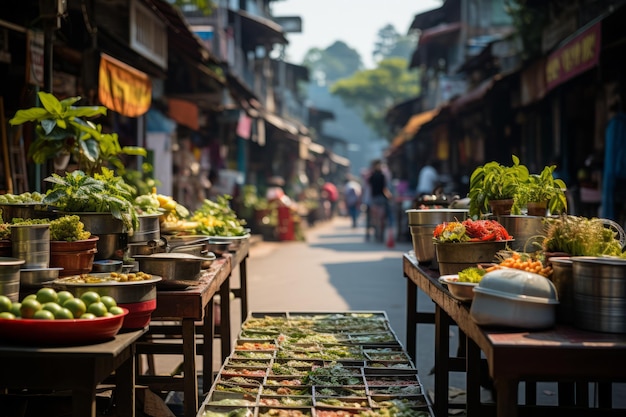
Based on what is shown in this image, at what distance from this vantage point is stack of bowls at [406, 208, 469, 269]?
534 cm

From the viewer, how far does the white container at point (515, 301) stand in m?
3.13

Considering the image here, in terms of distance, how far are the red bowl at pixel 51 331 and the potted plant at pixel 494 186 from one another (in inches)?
113

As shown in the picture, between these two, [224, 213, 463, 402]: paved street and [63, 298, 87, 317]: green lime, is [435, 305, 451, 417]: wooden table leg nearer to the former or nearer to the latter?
[224, 213, 463, 402]: paved street

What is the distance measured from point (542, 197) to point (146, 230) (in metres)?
2.58

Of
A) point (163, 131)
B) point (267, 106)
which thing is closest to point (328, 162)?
point (267, 106)

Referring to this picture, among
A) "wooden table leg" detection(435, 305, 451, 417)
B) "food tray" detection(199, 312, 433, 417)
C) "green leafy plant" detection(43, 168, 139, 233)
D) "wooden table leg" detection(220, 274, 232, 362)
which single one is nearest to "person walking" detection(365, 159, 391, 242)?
"food tray" detection(199, 312, 433, 417)

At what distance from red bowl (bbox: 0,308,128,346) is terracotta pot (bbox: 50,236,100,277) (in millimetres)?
913

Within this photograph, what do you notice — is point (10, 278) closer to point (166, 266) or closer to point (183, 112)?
point (166, 266)

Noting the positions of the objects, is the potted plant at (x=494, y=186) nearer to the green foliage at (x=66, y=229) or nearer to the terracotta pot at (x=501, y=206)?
the terracotta pot at (x=501, y=206)

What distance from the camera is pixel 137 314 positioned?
3588 mm

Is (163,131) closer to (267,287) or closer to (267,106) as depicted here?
(267,287)

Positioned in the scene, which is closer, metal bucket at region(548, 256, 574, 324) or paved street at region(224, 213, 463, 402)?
metal bucket at region(548, 256, 574, 324)

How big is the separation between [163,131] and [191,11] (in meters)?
12.0

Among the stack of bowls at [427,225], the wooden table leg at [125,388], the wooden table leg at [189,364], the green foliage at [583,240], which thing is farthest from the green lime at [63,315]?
the stack of bowls at [427,225]
